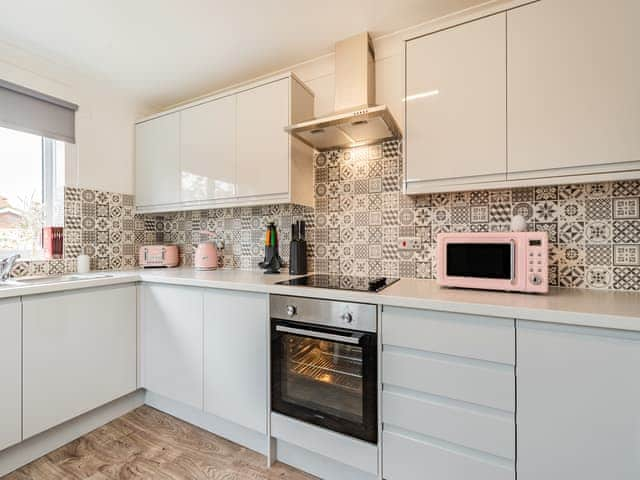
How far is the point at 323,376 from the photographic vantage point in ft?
4.77

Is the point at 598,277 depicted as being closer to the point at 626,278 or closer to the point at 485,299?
the point at 626,278

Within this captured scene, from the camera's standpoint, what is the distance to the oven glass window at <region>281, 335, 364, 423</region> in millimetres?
1368

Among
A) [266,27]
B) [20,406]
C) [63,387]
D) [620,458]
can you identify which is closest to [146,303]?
[63,387]

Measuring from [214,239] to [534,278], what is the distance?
7.24ft

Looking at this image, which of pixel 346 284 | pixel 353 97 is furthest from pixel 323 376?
pixel 353 97

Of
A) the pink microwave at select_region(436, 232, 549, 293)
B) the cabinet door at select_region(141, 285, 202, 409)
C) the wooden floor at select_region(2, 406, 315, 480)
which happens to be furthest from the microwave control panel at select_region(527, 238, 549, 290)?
the cabinet door at select_region(141, 285, 202, 409)

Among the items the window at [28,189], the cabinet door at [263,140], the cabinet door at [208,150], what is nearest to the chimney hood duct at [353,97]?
the cabinet door at [263,140]

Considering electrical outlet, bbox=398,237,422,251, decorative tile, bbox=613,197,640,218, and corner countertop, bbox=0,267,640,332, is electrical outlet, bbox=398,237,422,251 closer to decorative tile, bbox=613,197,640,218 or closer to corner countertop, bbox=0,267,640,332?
corner countertop, bbox=0,267,640,332

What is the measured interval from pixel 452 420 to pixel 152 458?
1.53 meters

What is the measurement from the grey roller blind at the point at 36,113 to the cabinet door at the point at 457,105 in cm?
235

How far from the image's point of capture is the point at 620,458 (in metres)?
0.96

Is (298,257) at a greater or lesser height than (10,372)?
greater

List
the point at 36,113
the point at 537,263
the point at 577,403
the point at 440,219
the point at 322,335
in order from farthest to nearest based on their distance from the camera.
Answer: the point at 36,113, the point at 440,219, the point at 322,335, the point at 537,263, the point at 577,403

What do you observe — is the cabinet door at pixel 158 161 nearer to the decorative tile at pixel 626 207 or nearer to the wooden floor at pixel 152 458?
the wooden floor at pixel 152 458
